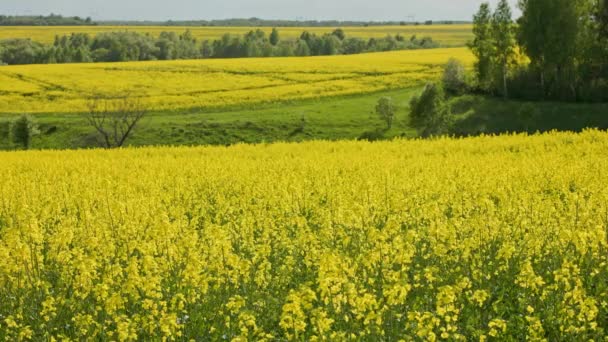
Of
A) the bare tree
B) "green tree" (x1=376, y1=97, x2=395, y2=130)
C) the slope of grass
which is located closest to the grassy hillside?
the slope of grass

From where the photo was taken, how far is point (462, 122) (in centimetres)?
4669

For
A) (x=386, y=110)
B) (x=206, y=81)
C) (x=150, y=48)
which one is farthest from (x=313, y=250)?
(x=150, y=48)

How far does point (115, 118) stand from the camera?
157ft

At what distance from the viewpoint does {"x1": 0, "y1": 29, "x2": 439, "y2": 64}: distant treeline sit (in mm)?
98438

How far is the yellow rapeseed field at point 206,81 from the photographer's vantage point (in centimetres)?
5616

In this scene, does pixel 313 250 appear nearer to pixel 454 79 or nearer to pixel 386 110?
pixel 386 110

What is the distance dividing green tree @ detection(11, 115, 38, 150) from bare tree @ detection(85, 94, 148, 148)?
3.84 metres

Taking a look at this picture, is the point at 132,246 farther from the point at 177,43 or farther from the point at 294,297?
the point at 177,43

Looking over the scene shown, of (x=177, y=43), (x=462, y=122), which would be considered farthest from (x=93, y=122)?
(x=177, y=43)

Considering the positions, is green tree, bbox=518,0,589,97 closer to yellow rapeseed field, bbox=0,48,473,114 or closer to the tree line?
the tree line

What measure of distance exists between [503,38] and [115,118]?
1149 inches

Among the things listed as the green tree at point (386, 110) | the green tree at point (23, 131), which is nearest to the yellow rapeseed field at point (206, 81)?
the green tree at point (23, 131)

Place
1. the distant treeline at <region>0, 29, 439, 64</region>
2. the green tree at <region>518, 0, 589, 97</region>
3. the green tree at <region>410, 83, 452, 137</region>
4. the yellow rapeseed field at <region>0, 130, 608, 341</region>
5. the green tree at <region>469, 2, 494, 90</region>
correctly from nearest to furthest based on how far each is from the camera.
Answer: the yellow rapeseed field at <region>0, 130, 608, 341</region> < the green tree at <region>410, 83, 452, 137</region> < the green tree at <region>518, 0, 589, 97</region> < the green tree at <region>469, 2, 494, 90</region> < the distant treeline at <region>0, 29, 439, 64</region>

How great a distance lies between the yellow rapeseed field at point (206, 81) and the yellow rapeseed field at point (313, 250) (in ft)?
104
